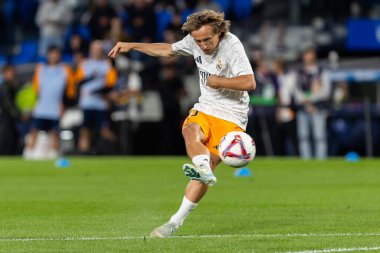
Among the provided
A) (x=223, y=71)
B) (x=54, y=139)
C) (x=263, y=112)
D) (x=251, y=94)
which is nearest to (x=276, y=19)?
(x=251, y=94)

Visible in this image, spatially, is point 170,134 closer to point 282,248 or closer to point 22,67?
point 22,67

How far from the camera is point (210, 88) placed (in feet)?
32.9

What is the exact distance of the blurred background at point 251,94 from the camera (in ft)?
78.8

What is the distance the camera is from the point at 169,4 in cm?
2866

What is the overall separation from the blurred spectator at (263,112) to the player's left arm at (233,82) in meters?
15.2

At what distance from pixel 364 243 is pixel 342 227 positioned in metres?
1.40

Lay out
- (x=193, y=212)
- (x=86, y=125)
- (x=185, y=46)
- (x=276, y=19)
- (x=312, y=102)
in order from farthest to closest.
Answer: (x=276, y=19)
(x=86, y=125)
(x=312, y=102)
(x=193, y=212)
(x=185, y=46)

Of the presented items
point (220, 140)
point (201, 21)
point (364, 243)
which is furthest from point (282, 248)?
point (201, 21)

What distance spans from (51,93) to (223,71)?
571 inches

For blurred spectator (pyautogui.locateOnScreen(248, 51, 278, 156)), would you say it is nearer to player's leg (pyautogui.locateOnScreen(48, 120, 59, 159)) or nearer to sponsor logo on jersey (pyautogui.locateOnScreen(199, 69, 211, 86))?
player's leg (pyautogui.locateOnScreen(48, 120, 59, 159))

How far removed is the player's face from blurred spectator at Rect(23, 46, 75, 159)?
14150 mm

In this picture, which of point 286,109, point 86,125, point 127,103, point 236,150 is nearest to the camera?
point 236,150

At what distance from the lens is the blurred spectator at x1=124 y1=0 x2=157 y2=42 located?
26703 millimetres

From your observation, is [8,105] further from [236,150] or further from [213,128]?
[236,150]
